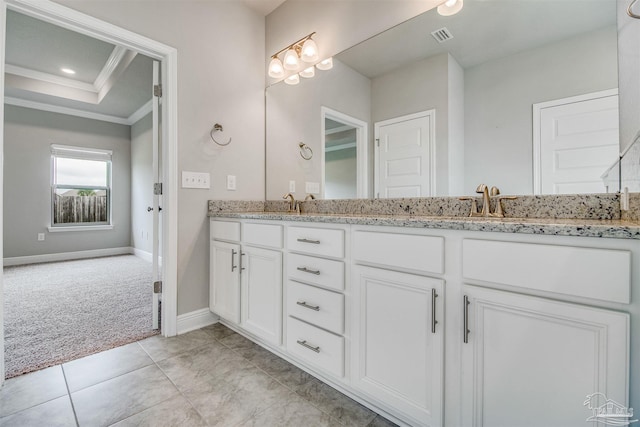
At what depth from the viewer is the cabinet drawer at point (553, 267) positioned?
0.71 m

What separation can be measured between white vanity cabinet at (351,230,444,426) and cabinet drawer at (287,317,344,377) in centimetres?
9

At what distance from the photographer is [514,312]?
861 millimetres

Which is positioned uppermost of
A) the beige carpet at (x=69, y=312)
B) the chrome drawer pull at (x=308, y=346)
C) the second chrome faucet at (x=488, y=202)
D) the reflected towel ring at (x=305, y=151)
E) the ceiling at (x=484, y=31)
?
the ceiling at (x=484, y=31)

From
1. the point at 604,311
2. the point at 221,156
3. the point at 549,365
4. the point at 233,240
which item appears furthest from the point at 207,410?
the point at 221,156

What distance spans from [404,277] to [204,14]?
2.39m

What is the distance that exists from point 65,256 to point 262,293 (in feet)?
16.2

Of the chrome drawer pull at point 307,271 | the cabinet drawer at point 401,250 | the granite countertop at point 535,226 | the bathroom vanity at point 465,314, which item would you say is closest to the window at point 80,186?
the bathroom vanity at point 465,314

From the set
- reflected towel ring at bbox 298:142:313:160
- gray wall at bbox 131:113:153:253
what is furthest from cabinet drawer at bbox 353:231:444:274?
Result: gray wall at bbox 131:113:153:253

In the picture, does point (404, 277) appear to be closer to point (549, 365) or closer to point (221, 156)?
point (549, 365)

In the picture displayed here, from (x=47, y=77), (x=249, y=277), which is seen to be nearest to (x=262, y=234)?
(x=249, y=277)

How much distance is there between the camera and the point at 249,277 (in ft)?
5.98

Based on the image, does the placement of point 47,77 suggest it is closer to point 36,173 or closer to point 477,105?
point 36,173

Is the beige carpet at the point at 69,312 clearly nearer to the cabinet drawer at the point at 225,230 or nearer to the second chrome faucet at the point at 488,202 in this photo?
the cabinet drawer at the point at 225,230

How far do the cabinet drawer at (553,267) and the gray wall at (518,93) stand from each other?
0.57 metres
